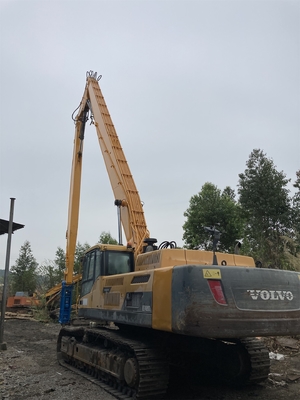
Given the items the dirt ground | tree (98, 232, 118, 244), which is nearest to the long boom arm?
the dirt ground

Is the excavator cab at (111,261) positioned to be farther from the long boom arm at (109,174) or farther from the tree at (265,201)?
the tree at (265,201)

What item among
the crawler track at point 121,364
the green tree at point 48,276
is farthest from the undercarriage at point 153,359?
the green tree at point 48,276

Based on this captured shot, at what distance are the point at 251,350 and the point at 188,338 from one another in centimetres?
117

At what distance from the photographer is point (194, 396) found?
6.64 metres

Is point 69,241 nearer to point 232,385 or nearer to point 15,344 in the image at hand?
point 15,344

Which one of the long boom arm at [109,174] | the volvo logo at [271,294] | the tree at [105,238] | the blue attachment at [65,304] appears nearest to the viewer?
the volvo logo at [271,294]

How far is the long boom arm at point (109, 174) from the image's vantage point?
9.20 meters

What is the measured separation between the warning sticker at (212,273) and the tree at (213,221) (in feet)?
69.9

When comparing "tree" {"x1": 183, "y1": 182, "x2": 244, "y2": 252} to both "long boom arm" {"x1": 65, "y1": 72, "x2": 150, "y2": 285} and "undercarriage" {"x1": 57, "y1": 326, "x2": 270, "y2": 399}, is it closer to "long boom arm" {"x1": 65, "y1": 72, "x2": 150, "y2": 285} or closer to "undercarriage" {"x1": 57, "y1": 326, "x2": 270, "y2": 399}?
"long boom arm" {"x1": 65, "y1": 72, "x2": 150, "y2": 285}

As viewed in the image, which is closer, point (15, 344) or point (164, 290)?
point (164, 290)

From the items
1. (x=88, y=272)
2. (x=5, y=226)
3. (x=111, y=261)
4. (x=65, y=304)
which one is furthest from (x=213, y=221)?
(x=111, y=261)

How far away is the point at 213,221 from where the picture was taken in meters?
27.4

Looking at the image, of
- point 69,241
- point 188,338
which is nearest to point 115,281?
point 188,338

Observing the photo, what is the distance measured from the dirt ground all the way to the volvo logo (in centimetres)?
196
